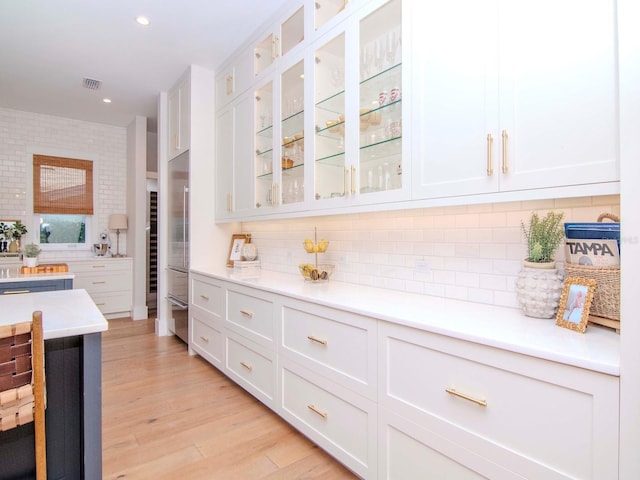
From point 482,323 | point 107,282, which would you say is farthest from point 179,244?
point 482,323

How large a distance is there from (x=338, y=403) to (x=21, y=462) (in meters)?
1.29

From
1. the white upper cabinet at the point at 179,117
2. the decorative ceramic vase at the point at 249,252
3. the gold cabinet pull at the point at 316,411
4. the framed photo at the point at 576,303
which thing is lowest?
the gold cabinet pull at the point at 316,411

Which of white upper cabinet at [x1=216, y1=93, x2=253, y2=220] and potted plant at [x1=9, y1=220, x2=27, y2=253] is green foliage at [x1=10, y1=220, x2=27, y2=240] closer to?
potted plant at [x1=9, y1=220, x2=27, y2=253]

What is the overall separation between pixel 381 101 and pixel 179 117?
2.79m

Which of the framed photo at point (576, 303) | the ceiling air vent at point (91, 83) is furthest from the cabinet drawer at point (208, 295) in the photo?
the ceiling air vent at point (91, 83)

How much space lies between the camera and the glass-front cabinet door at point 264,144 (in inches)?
114

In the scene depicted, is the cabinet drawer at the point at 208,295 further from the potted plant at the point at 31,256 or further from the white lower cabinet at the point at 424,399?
the potted plant at the point at 31,256

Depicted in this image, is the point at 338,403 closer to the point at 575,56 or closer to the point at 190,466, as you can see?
the point at 190,466

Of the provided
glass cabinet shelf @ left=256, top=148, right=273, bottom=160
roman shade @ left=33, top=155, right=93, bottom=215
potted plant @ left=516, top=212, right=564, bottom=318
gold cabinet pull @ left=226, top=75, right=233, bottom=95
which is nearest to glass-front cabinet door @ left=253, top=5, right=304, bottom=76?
gold cabinet pull @ left=226, top=75, right=233, bottom=95

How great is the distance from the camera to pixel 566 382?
100cm

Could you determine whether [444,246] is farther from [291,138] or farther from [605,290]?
[291,138]

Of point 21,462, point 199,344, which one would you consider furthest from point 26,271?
point 21,462

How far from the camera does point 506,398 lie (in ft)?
3.71

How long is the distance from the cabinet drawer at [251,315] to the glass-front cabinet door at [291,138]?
0.76 m
